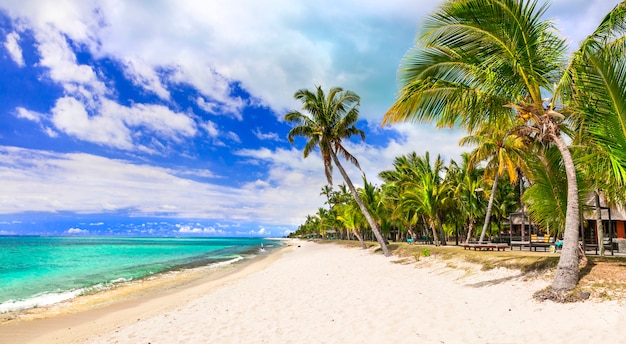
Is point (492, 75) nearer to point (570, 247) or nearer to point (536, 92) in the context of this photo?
point (536, 92)

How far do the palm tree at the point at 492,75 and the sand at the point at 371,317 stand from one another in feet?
4.31

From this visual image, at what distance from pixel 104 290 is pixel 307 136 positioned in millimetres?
14420

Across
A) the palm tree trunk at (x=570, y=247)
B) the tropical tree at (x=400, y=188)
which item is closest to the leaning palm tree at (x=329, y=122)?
the tropical tree at (x=400, y=188)

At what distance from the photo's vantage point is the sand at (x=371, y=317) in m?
5.78

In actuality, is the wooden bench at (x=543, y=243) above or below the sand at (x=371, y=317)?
above

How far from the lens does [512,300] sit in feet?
24.3

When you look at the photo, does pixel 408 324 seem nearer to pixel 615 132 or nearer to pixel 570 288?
pixel 570 288

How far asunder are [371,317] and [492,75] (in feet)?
19.2

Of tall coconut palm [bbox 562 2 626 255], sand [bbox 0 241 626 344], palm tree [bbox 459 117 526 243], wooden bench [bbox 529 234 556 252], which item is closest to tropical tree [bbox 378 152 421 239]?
palm tree [bbox 459 117 526 243]

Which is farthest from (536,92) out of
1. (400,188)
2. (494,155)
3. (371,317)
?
(400,188)

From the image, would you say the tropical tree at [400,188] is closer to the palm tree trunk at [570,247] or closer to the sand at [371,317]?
the sand at [371,317]

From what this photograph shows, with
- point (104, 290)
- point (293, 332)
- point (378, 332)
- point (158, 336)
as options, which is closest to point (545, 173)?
point (378, 332)

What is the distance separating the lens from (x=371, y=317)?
7.28 meters

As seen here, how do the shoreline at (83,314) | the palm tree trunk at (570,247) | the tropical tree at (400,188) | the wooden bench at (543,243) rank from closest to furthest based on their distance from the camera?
the palm tree trunk at (570,247) < the shoreline at (83,314) < the wooden bench at (543,243) < the tropical tree at (400,188)
